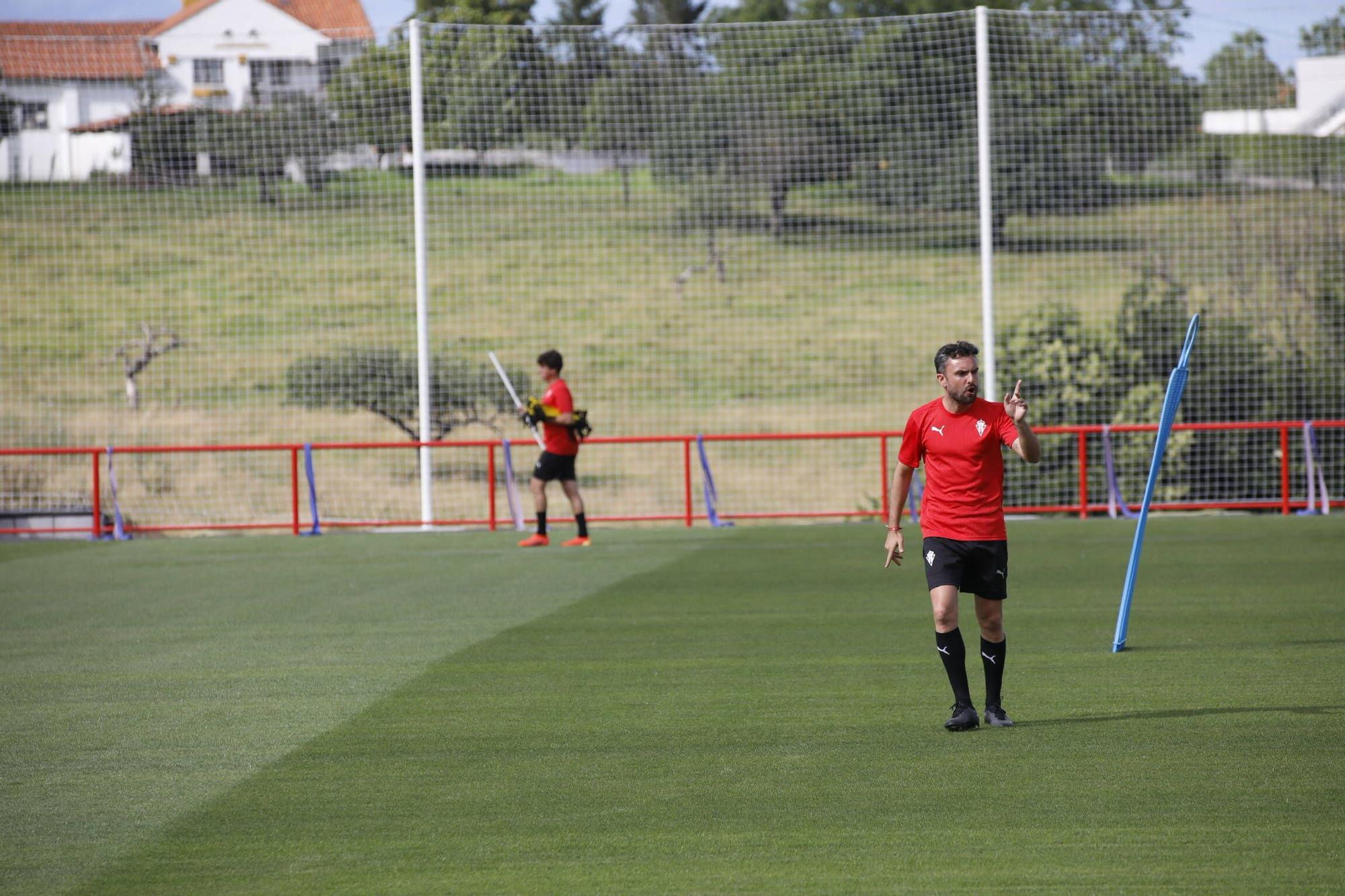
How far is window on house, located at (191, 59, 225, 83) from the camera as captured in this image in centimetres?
4059

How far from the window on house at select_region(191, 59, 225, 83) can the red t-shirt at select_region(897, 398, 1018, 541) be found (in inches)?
1456

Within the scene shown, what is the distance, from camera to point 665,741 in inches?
262

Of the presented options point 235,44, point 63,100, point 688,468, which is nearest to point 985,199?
point 688,468

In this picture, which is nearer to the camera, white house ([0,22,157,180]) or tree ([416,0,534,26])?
white house ([0,22,157,180])

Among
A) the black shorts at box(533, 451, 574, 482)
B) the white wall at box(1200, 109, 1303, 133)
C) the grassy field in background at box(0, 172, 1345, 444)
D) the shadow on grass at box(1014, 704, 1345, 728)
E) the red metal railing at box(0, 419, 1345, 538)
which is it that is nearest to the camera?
the shadow on grass at box(1014, 704, 1345, 728)

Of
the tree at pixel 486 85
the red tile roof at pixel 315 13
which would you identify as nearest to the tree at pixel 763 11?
the red tile roof at pixel 315 13

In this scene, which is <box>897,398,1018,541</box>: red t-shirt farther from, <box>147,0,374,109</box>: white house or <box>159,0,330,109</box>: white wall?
<box>159,0,330,109</box>: white wall

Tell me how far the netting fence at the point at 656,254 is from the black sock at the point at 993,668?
43.8 feet

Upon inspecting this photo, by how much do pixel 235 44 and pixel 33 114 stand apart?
6.73 metres

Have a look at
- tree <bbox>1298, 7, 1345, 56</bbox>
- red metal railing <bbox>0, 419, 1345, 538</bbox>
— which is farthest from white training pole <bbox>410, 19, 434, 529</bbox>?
tree <bbox>1298, 7, 1345, 56</bbox>

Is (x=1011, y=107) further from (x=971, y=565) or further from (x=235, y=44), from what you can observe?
(x=235, y=44)

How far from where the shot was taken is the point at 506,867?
4.82 m

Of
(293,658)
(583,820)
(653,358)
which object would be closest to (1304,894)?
(583,820)

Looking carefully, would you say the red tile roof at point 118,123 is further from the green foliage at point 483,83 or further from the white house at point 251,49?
the green foliage at point 483,83
